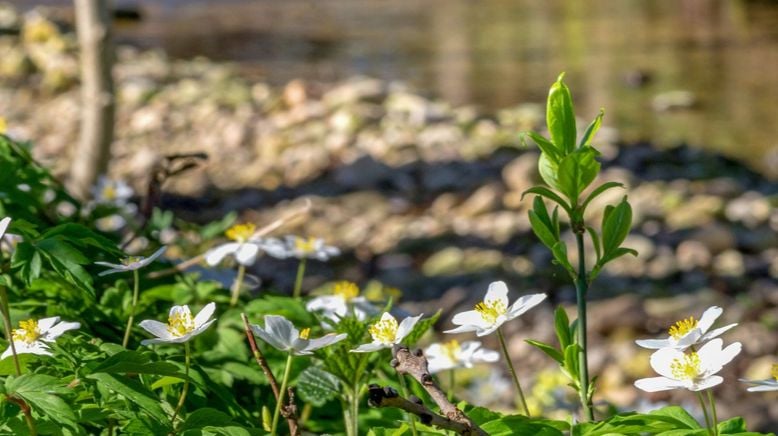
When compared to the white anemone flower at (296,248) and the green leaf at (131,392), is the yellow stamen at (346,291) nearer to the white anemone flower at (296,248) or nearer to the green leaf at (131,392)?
the white anemone flower at (296,248)

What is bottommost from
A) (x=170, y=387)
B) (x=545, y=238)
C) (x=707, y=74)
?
(x=707, y=74)

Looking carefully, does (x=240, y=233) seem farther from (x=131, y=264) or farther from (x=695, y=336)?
(x=695, y=336)

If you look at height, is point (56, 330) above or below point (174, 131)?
above

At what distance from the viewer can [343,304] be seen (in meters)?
1.30

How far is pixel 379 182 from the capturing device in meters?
5.42

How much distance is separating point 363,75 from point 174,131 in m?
2.68

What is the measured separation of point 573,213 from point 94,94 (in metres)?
3.81

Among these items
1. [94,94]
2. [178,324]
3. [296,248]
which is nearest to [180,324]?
[178,324]

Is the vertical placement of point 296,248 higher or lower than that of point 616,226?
lower

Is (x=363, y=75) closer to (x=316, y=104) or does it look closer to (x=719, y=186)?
(x=316, y=104)

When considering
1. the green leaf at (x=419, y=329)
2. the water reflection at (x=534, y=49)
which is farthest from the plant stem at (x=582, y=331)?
the water reflection at (x=534, y=49)

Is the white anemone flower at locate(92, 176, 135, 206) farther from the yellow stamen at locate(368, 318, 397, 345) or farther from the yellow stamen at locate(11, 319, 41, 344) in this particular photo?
the yellow stamen at locate(368, 318, 397, 345)

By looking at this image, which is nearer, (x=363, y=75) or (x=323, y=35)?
(x=363, y=75)

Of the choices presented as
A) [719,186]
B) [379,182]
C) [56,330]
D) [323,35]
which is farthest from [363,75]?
[56,330]
